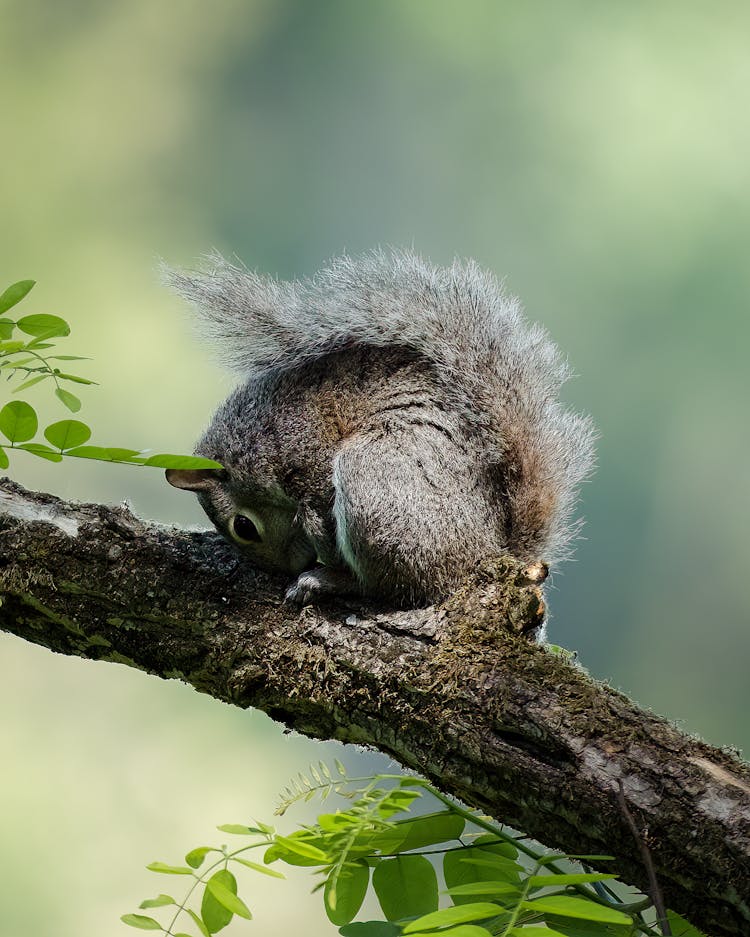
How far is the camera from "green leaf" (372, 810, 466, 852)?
1.22 m

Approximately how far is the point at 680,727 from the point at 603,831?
188mm

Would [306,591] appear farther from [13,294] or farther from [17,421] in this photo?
[13,294]

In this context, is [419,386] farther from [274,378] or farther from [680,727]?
[680,727]

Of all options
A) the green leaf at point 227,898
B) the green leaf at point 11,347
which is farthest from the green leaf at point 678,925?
the green leaf at point 11,347

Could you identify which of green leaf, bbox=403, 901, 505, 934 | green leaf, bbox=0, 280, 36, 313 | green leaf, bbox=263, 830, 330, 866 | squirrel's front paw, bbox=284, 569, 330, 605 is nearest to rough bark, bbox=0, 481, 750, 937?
squirrel's front paw, bbox=284, 569, 330, 605

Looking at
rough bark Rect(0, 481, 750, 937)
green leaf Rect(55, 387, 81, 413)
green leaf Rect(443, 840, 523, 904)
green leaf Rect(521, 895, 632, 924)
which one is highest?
green leaf Rect(55, 387, 81, 413)

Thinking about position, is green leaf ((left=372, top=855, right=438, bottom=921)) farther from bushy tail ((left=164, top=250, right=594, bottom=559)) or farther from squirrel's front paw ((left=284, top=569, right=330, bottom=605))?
bushy tail ((left=164, top=250, right=594, bottom=559))

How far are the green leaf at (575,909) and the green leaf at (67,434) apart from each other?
781 millimetres

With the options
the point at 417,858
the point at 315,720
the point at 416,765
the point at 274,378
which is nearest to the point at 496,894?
the point at 417,858

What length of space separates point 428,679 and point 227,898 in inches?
17.2

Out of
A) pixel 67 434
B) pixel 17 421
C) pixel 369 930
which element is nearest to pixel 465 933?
pixel 369 930

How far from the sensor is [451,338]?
6.18 ft

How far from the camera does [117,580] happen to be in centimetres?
160

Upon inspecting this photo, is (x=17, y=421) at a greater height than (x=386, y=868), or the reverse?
(x=17, y=421)
